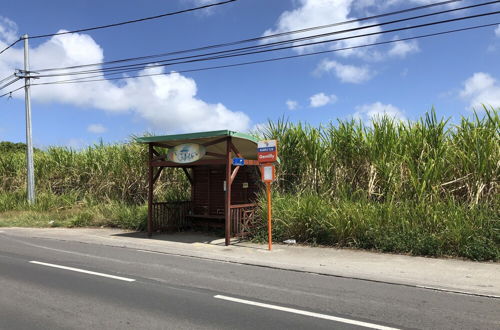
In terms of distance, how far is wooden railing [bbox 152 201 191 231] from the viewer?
14.6m

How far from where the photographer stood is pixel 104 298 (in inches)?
247

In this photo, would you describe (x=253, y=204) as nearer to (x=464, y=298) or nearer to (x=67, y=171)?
(x=464, y=298)

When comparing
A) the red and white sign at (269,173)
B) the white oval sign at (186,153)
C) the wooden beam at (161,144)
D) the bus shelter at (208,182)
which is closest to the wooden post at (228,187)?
the bus shelter at (208,182)

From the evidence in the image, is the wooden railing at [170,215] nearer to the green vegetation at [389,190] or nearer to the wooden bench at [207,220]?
the wooden bench at [207,220]

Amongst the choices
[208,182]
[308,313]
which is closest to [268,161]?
[208,182]

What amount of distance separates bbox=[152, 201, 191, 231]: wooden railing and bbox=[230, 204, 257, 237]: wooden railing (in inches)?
111

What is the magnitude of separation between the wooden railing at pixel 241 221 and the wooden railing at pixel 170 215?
2830 millimetres

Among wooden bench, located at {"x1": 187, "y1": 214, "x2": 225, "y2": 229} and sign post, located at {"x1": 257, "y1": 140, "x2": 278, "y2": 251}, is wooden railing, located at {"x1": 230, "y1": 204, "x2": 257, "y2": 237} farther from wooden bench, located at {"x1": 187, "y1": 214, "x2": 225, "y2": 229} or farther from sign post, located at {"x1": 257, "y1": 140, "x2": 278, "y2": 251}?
sign post, located at {"x1": 257, "y1": 140, "x2": 278, "y2": 251}

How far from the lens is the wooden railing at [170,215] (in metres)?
14.6

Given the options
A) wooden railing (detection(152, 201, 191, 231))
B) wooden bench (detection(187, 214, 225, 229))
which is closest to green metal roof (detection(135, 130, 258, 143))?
wooden railing (detection(152, 201, 191, 231))

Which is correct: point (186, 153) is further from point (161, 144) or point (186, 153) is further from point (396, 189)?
point (396, 189)

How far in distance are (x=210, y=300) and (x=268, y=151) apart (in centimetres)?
542

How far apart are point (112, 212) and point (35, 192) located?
26.2 ft

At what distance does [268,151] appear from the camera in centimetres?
1105
